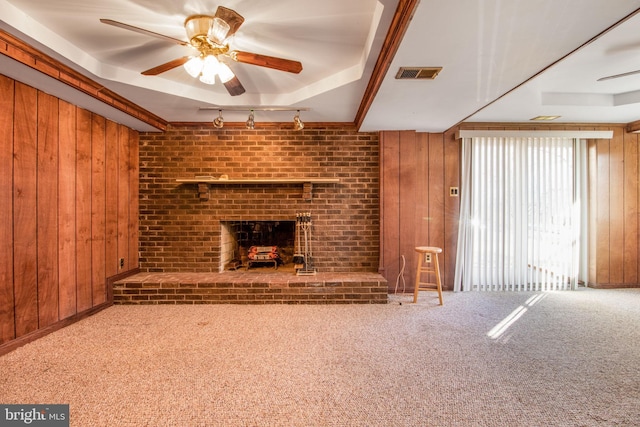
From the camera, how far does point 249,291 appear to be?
3.44 m

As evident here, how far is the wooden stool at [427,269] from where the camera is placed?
342 cm

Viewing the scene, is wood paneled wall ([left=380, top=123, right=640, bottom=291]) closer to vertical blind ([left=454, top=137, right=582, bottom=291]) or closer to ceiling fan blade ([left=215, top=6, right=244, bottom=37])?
vertical blind ([left=454, top=137, right=582, bottom=291])

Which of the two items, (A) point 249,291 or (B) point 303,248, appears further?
(B) point 303,248

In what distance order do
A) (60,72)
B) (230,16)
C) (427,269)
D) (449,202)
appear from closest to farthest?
(230,16) → (60,72) → (427,269) → (449,202)

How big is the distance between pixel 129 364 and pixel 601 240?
5.76 metres

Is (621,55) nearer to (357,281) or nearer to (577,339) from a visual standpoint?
(577,339)

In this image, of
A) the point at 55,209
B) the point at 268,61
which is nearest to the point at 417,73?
the point at 268,61

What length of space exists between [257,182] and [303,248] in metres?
1.11

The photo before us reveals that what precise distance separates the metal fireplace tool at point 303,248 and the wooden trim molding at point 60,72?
7.60 feet

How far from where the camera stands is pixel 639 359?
2.19 meters

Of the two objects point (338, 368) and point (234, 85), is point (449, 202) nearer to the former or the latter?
point (338, 368)

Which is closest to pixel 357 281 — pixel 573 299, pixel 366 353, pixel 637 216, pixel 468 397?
pixel 366 353

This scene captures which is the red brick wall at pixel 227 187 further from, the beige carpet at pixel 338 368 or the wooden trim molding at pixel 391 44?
the wooden trim molding at pixel 391 44

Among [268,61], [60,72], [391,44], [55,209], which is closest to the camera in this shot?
[391,44]
